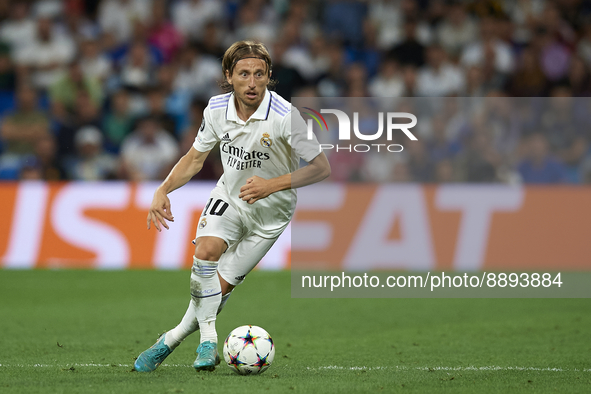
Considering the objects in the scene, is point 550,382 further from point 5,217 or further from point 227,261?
point 5,217

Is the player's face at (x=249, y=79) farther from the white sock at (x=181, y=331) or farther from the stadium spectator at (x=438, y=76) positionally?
the stadium spectator at (x=438, y=76)

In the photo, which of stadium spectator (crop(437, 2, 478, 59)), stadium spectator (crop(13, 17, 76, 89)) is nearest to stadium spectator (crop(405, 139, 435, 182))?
stadium spectator (crop(437, 2, 478, 59))

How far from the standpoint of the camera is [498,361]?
20.5 feet

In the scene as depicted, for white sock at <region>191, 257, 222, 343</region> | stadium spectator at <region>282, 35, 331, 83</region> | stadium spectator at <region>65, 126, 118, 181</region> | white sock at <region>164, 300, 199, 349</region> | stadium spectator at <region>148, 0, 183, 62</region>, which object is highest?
stadium spectator at <region>148, 0, 183, 62</region>

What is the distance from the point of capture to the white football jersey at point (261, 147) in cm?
561

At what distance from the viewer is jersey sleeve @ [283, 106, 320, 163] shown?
5441 mm

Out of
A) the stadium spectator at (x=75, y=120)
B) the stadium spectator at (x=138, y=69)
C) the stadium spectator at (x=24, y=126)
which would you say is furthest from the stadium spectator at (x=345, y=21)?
the stadium spectator at (x=24, y=126)

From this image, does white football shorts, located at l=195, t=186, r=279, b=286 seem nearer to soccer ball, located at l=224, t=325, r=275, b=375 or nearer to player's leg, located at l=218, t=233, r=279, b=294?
player's leg, located at l=218, t=233, r=279, b=294

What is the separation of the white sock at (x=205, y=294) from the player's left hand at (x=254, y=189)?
0.61 metres

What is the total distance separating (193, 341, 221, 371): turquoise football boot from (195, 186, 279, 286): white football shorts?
0.53 meters

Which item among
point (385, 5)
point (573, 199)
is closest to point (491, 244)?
point (573, 199)

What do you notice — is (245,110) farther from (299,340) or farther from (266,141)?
(299,340)

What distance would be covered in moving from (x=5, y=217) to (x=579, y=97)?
936cm

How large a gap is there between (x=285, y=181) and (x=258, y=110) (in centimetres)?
62
